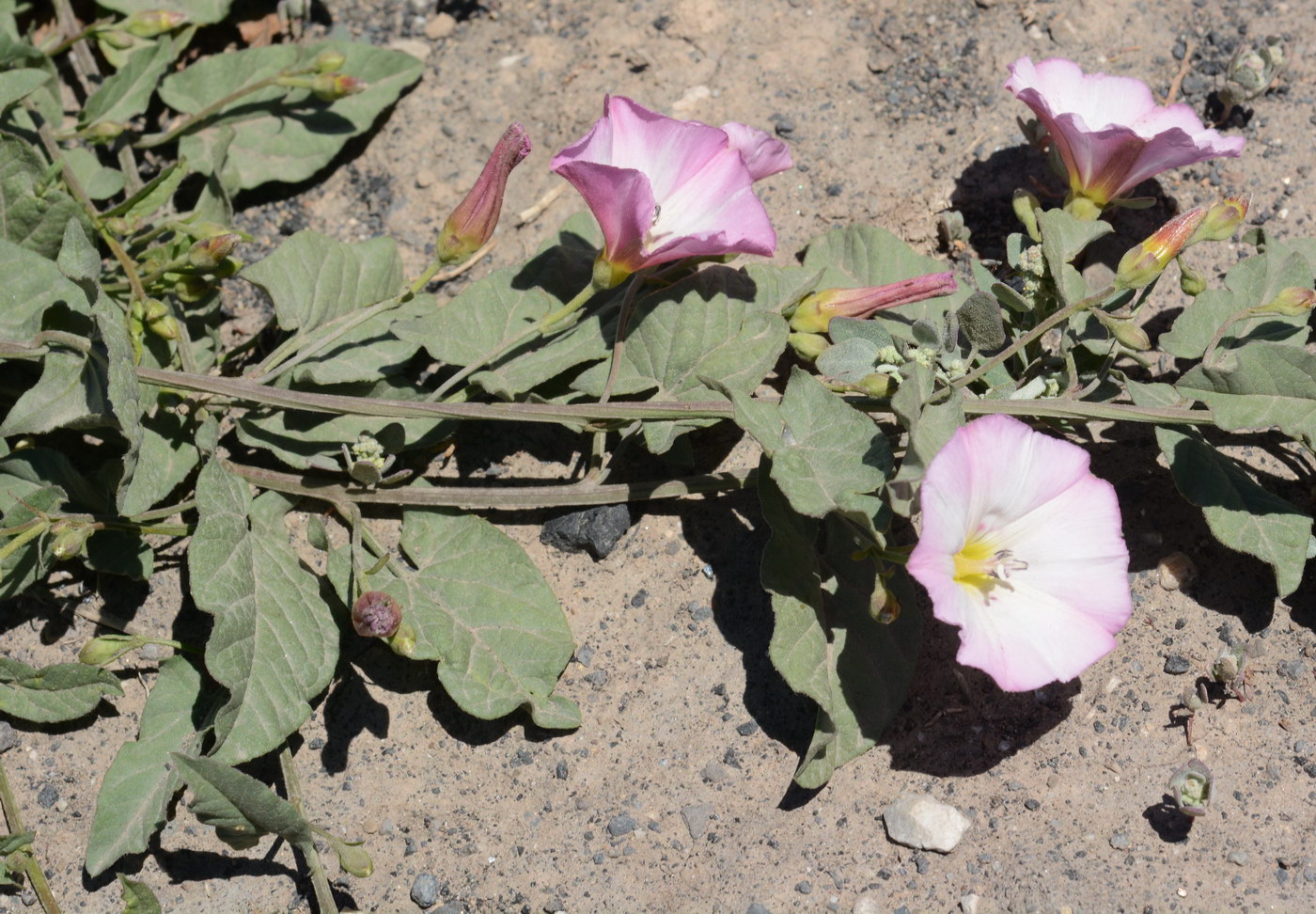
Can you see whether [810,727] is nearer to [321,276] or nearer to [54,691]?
[321,276]

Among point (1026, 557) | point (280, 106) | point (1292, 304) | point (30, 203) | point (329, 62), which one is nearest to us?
point (1026, 557)

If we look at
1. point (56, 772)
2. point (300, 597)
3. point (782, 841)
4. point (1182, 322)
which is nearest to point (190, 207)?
point (300, 597)

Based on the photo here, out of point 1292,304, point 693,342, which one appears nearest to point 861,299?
point 693,342

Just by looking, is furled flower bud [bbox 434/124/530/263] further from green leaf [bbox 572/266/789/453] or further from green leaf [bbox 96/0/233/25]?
green leaf [bbox 96/0/233/25]

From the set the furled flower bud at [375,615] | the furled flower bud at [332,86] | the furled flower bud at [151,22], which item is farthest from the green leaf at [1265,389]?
the furled flower bud at [151,22]

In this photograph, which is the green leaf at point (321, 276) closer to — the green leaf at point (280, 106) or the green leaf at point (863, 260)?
the green leaf at point (280, 106)

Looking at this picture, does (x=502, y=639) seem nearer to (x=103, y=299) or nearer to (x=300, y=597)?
(x=300, y=597)
